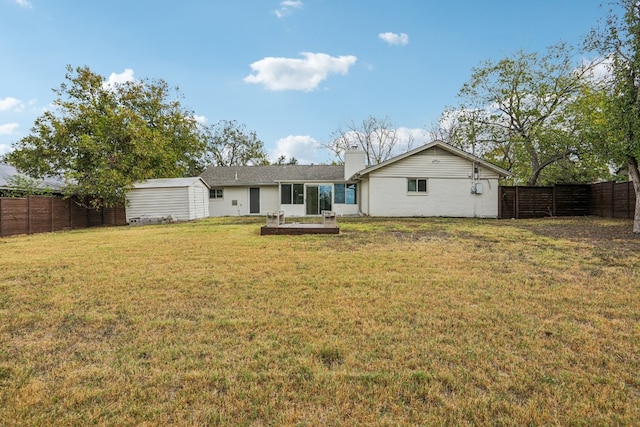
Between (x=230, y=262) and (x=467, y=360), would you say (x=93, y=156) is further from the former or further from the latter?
(x=467, y=360)

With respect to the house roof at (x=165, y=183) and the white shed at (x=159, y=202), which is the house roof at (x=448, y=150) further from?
the white shed at (x=159, y=202)

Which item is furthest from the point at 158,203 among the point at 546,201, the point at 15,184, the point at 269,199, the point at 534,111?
the point at 534,111

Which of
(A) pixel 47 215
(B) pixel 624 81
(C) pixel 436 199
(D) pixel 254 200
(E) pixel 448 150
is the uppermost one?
(B) pixel 624 81

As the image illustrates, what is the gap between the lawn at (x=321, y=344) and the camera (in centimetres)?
199

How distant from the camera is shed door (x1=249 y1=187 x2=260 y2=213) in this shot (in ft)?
71.2

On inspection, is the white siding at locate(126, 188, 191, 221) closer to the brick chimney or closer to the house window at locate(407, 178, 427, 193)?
the brick chimney

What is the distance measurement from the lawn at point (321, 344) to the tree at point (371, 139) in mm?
28841

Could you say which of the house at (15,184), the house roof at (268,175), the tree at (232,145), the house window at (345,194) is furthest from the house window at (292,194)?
the tree at (232,145)

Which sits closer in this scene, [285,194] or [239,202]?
[285,194]

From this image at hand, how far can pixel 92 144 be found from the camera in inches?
651

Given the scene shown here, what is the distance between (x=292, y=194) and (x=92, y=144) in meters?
10.4

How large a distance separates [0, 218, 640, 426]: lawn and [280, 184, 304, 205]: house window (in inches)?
565

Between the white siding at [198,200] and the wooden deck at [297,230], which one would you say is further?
the white siding at [198,200]

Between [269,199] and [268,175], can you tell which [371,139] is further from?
[269,199]
